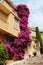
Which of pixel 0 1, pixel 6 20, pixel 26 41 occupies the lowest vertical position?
pixel 26 41

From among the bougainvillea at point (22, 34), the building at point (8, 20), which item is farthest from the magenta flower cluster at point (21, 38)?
the building at point (8, 20)

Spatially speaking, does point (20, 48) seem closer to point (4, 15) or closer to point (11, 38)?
point (11, 38)

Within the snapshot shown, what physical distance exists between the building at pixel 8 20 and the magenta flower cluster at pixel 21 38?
73 cm

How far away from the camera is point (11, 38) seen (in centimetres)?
2428

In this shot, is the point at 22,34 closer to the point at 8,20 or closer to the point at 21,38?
the point at 21,38

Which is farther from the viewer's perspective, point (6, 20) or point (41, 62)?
point (6, 20)

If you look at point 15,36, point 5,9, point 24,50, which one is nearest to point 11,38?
point 15,36

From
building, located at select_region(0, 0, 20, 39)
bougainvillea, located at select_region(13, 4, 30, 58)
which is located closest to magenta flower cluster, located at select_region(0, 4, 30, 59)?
bougainvillea, located at select_region(13, 4, 30, 58)

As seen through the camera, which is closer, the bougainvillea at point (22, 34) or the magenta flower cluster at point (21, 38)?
the magenta flower cluster at point (21, 38)

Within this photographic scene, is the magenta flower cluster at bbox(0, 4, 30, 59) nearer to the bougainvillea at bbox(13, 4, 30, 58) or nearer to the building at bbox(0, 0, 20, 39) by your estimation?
the bougainvillea at bbox(13, 4, 30, 58)

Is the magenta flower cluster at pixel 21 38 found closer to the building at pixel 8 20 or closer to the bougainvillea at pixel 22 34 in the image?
the bougainvillea at pixel 22 34

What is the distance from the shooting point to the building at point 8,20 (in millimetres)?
21606

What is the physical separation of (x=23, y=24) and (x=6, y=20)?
3.22m

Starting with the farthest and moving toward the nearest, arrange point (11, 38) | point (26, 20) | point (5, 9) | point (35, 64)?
1. point (26, 20)
2. point (11, 38)
3. point (5, 9)
4. point (35, 64)
